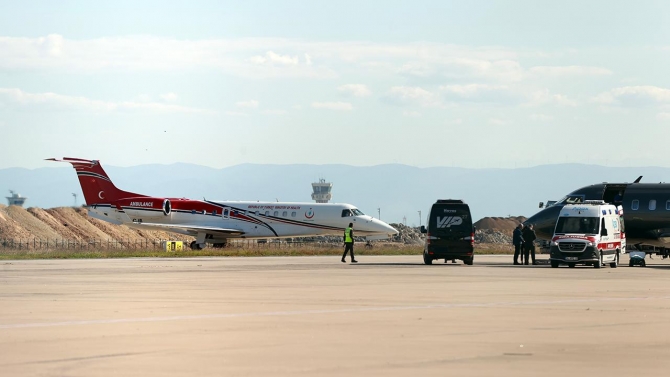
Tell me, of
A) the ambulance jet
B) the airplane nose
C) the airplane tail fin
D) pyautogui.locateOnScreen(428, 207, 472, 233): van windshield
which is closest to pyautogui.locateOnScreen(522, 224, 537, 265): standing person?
Answer: the ambulance jet

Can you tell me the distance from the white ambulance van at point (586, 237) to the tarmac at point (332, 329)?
11947mm

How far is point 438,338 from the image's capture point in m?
13.6

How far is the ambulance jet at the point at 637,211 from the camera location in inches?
1779

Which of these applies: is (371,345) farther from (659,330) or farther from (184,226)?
(184,226)

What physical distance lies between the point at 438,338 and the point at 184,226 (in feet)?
185

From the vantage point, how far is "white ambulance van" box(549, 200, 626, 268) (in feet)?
128

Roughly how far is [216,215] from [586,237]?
114ft

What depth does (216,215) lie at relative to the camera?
69312 millimetres

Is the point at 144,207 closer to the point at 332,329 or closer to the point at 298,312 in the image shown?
the point at 298,312

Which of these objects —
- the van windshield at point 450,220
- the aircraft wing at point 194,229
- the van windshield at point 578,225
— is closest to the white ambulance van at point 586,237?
the van windshield at point 578,225

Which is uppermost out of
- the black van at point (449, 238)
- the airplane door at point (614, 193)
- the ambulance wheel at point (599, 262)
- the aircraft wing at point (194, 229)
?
the airplane door at point (614, 193)

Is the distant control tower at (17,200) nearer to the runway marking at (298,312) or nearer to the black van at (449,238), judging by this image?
the black van at (449,238)

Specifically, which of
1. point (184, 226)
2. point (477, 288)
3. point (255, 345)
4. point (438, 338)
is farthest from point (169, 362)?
point (184, 226)

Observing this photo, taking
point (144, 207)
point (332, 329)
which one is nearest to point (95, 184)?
point (144, 207)
